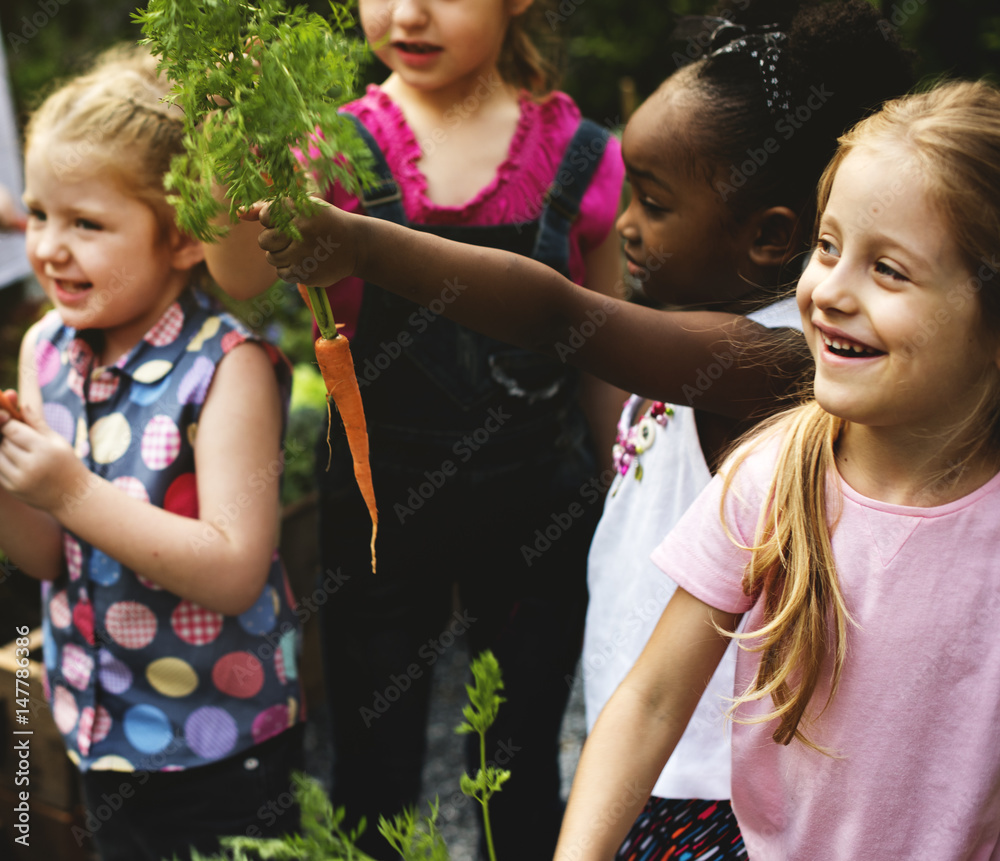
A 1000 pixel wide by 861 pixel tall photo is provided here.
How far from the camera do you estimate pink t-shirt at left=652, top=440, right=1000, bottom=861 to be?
3.40 ft

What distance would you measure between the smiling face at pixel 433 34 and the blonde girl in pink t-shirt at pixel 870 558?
82 centimetres


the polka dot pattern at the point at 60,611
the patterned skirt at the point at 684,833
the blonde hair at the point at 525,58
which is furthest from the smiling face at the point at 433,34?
the patterned skirt at the point at 684,833

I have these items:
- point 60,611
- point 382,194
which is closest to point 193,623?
point 60,611

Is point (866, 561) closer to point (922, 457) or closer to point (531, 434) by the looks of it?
point (922, 457)

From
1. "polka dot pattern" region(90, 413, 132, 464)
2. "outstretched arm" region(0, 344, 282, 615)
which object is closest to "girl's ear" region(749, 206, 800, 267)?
"outstretched arm" region(0, 344, 282, 615)

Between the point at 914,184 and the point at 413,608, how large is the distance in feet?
4.23

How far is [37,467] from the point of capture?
1.50m

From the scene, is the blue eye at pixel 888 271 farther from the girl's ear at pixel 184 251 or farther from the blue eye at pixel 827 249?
the girl's ear at pixel 184 251

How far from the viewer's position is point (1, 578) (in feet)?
7.51

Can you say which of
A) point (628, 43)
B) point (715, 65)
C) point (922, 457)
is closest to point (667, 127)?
point (715, 65)

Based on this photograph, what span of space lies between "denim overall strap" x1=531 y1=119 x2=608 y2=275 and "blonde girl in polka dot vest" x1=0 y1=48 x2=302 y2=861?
57 cm

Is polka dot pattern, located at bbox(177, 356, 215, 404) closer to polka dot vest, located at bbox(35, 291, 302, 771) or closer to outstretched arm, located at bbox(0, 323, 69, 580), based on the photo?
polka dot vest, located at bbox(35, 291, 302, 771)

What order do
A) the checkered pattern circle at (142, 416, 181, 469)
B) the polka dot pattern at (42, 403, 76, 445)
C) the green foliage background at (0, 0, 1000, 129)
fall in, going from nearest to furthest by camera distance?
the checkered pattern circle at (142, 416, 181, 469)
the polka dot pattern at (42, 403, 76, 445)
the green foliage background at (0, 0, 1000, 129)

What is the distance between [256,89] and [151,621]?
3.58 ft
